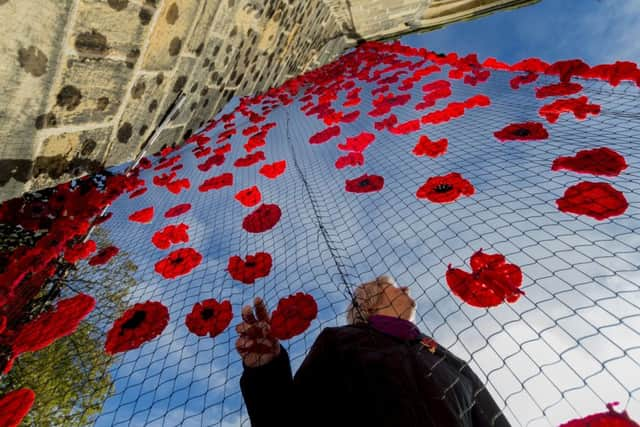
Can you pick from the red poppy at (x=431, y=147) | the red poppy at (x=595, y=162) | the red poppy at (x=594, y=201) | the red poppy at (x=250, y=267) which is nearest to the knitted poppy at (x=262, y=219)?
the red poppy at (x=250, y=267)

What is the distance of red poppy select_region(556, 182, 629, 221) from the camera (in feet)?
6.38

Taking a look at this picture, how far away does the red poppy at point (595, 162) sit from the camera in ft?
7.13

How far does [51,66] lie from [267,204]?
85.8 inches

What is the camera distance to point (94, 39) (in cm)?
223

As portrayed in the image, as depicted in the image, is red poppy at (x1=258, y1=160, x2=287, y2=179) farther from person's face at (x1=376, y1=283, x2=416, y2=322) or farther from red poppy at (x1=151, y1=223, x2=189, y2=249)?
person's face at (x1=376, y1=283, x2=416, y2=322)

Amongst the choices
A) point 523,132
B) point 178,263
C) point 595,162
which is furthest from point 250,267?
point 523,132

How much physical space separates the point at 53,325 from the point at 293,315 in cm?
244

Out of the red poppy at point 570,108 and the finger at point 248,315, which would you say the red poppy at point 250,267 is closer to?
the finger at point 248,315

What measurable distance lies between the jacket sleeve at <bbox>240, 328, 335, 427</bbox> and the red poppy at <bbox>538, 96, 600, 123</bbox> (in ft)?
12.3

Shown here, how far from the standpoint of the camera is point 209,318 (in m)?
2.46

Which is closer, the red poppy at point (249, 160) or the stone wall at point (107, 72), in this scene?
the stone wall at point (107, 72)

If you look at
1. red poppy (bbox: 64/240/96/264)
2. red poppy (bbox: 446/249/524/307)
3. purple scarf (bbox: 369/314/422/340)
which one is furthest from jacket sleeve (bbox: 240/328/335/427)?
red poppy (bbox: 64/240/96/264)

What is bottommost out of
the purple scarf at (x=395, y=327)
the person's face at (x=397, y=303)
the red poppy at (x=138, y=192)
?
the red poppy at (x=138, y=192)

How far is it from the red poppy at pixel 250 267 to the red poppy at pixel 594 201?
2.52 meters
